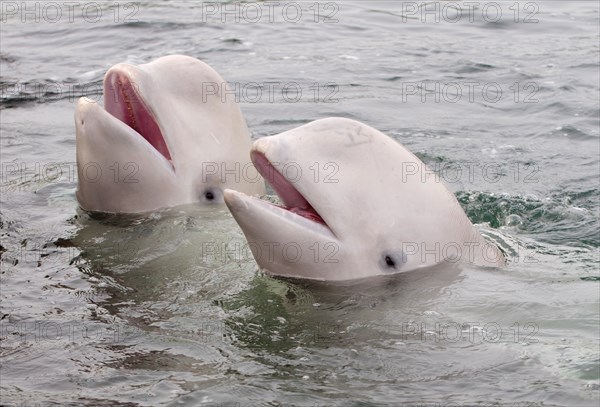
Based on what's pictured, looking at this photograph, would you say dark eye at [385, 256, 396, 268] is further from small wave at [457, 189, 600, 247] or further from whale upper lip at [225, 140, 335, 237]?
small wave at [457, 189, 600, 247]

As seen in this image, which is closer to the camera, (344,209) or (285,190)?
(344,209)

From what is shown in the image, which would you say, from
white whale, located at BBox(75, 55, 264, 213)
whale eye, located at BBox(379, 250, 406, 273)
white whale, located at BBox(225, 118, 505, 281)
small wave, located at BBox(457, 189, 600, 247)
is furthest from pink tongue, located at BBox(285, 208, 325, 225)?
small wave, located at BBox(457, 189, 600, 247)

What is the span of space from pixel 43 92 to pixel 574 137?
6.61 metres

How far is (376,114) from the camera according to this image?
524 inches

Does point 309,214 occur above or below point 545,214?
above

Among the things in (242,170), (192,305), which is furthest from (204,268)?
(242,170)

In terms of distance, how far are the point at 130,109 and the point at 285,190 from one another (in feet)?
6.29

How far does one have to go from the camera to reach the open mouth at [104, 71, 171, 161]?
8281mm

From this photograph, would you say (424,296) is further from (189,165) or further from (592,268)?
(189,165)

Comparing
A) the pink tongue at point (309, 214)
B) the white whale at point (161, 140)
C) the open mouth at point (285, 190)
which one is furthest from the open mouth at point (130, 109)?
the pink tongue at point (309, 214)

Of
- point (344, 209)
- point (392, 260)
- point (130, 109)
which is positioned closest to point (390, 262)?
point (392, 260)

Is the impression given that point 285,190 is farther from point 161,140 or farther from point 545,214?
point 545,214

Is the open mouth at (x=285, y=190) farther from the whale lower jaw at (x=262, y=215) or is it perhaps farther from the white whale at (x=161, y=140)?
the white whale at (x=161, y=140)

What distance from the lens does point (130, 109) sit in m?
8.41
